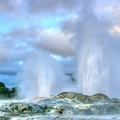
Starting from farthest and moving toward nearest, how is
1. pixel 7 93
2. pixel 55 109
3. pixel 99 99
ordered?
1. pixel 7 93
2. pixel 99 99
3. pixel 55 109

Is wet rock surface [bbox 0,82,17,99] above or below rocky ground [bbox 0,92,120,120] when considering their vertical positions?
above

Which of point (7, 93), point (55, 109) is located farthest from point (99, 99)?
point (7, 93)

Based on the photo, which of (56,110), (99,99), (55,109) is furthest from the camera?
(99,99)

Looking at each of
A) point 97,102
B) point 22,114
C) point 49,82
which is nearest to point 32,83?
point 49,82

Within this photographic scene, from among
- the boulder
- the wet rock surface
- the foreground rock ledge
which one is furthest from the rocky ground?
the wet rock surface

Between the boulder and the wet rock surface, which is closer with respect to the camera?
the boulder

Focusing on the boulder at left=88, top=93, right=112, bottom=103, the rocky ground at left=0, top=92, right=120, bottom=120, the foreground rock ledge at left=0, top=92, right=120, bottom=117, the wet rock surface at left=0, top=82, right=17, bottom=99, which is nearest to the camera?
the rocky ground at left=0, top=92, right=120, bottom=120

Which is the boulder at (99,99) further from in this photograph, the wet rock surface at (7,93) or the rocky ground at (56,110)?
the wet rock surface at (7,93)

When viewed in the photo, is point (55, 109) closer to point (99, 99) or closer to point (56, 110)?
point (56, 110)

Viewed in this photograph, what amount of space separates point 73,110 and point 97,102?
6.59m

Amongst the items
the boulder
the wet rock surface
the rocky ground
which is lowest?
the rocky ground

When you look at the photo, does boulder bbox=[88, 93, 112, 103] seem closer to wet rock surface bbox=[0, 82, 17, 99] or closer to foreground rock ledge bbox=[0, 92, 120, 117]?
foreground rock ledge bbox=[0, 92, 120, 117]

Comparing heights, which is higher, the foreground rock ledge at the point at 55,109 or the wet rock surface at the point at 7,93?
the wet rock surface at the point at 7,93

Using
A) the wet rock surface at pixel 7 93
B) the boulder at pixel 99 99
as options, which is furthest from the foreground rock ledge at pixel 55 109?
the wet rock surface at pixel 7 93
